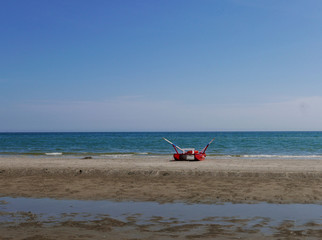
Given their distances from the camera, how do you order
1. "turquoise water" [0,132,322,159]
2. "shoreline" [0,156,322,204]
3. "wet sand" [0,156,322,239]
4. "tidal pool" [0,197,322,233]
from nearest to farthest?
1. "wet sand" [0,156,322,239]
2. "tidal pool" [0,197,322,233]
3. "shoreline" [0,156,322,204]
4. "turquoise water" [0,132,322,159]

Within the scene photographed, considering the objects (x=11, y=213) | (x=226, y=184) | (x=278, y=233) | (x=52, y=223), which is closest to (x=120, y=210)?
(x=52, y=223)

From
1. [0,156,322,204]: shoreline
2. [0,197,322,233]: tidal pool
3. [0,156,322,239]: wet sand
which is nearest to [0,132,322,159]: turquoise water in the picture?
[0,156,322,204]: shoreline

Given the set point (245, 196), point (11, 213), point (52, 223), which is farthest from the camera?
point (245, 196)

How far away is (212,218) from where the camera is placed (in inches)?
382

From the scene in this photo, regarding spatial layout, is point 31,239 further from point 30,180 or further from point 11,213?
point 30,180

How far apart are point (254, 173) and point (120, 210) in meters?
10.2

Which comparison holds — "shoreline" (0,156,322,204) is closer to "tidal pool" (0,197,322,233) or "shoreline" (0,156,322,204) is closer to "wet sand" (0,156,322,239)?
"wet sand" (0,156,322,239)

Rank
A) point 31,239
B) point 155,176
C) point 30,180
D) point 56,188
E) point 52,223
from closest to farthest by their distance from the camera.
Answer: point 31,239 → point 52,223 → point 56,188 → point 30,180 → point 155,176

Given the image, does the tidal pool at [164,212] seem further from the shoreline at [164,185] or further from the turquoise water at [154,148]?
the turquoise water at [154,148]

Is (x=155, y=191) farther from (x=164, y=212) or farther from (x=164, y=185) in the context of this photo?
(x=164, y=212)

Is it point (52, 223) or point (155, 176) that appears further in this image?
point (155, 176)

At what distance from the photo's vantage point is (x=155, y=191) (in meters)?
13.9

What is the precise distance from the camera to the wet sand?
8.21m

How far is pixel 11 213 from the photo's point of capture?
1023 centimetres
